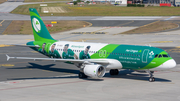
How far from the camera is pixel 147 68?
1453 inches

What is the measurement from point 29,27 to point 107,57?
73.2m

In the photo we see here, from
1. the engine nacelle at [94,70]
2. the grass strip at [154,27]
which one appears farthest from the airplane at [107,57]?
the grass strip at [154,27]

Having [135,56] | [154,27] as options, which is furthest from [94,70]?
[154,27]

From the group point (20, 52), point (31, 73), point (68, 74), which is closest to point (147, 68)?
point (68, 74)

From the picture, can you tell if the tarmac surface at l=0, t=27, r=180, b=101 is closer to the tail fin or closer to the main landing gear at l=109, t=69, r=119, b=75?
the main landing gear at l=109, t=69, r=119, b=75

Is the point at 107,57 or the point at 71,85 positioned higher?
the point at 107,57

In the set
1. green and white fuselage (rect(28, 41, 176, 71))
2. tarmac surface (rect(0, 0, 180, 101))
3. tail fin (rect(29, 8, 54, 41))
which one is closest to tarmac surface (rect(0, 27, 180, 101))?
tarmac surface (rect(0, 0, 180, 101))

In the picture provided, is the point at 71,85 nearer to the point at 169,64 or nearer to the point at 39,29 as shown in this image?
the point at 169,64

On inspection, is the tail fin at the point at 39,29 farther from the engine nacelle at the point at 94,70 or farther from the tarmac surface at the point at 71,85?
the engine nacelle at the point at 94,70

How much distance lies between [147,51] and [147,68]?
2154 mm

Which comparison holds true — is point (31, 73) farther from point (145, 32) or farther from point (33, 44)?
point (145, 32)

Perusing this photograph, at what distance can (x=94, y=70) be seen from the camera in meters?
36.4

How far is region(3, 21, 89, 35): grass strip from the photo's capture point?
3942 inches

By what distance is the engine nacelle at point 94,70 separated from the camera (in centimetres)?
3644
